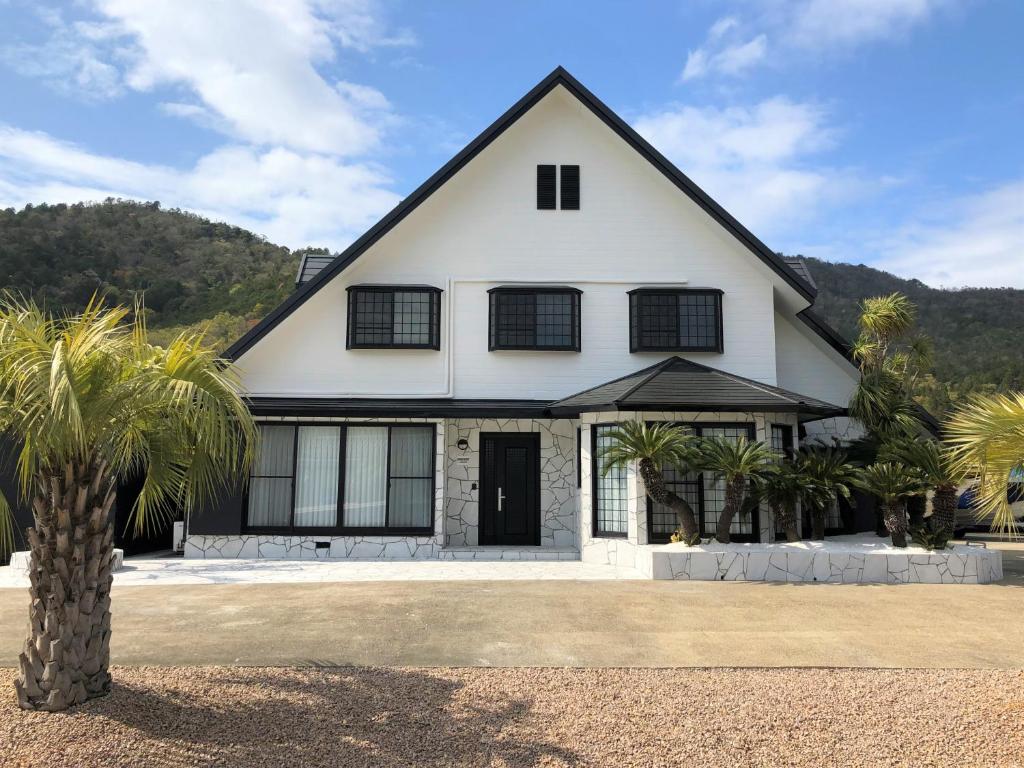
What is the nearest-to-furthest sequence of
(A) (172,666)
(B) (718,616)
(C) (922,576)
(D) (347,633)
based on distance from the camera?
(A) (172,666) → (D) (347,633) → (B) (718,616) → (C) (922,576)

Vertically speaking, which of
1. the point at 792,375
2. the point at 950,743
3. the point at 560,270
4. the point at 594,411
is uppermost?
the point at 560,270

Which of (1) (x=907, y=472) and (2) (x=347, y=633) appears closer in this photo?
(2) (x=347, y=633)

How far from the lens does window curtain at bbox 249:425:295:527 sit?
45.6 feet

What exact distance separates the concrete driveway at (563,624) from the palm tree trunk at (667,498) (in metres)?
1.12

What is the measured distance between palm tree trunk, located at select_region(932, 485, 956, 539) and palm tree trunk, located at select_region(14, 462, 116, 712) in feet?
39.9

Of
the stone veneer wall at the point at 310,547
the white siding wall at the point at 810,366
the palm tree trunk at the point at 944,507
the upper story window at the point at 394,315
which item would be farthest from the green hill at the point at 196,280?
the palm tree trunk at the point at 944,507

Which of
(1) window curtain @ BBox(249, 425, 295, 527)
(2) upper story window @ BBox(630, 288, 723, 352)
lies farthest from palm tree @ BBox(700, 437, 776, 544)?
(1) window curtain @ BBox(249, 425, 295, 527)

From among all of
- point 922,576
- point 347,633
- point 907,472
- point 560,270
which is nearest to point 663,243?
point 560,270

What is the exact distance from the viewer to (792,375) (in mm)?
16141

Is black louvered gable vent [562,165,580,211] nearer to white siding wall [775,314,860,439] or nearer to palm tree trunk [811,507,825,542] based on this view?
white siding wall [775,314,860,439]

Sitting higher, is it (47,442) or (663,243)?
(663,243)

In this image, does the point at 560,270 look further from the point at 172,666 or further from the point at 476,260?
the point at 172,666

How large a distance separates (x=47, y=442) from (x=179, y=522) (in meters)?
12.0

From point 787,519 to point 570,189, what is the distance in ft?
27.5
